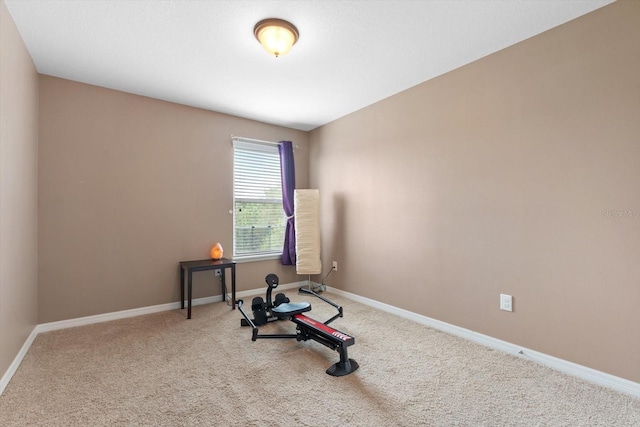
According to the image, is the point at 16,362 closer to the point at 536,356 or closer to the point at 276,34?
the point at 276,34

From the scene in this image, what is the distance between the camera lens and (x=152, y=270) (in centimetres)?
340

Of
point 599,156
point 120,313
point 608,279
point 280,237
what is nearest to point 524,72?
point 599,156

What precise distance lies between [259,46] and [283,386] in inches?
99.0

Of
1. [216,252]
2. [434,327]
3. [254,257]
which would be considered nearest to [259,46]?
[216,252]

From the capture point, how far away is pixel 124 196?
3.25 m

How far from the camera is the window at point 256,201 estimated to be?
13.3 feet

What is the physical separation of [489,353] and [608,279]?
0.96 meters

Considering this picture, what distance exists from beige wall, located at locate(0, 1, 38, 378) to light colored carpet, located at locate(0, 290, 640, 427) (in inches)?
12.6

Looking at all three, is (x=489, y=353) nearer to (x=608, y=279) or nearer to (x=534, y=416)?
(x=534, y=416)

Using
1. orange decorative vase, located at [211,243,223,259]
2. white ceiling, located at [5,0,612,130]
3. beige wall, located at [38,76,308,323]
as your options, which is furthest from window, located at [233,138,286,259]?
white ceiling, located at [5,0,612,130]

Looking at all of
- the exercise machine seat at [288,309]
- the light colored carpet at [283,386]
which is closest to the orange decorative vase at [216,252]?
the light colored carpet at [283,386]

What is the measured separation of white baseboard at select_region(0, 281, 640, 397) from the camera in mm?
1908

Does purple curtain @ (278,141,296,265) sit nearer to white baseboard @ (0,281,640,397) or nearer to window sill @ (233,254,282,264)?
window sill @ (233,254,282,264)

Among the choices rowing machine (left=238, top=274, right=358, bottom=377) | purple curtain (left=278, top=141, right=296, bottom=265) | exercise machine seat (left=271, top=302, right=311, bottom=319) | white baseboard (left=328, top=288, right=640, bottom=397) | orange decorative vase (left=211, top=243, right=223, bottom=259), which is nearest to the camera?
white baseboard (left=328, top=288, right=640, bottom=397)
